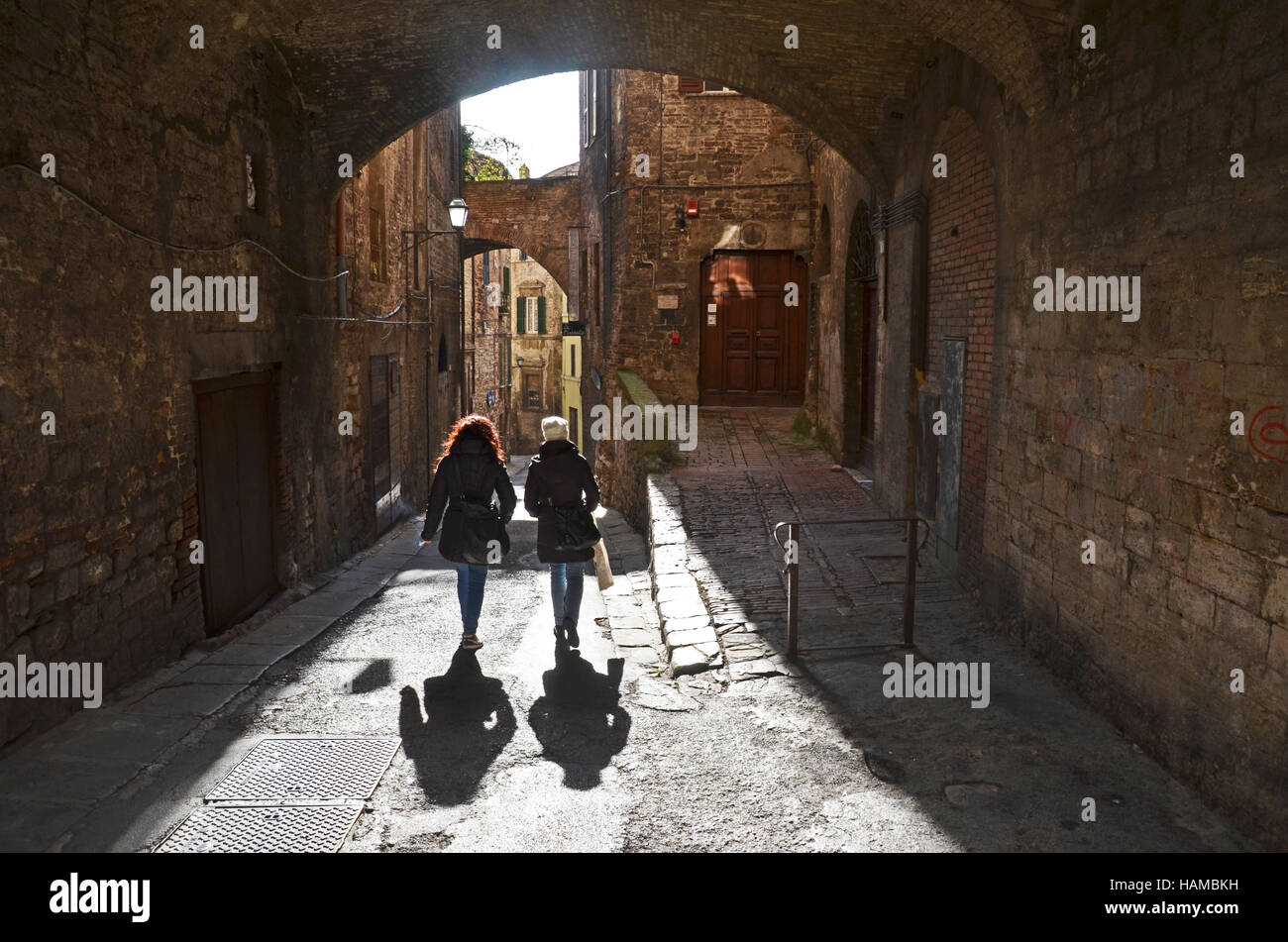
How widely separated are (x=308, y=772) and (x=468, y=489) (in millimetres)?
2473

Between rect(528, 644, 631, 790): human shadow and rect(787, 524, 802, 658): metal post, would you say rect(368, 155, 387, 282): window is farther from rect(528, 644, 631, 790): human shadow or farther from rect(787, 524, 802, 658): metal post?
rect(787, 524, 802, 658): metal post

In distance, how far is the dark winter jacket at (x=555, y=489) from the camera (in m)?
6.95

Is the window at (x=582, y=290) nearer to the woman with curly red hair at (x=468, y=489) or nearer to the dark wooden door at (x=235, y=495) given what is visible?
the dark wooden door at (x=235, y=495)

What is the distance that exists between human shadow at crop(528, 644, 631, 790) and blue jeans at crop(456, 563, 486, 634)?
62 cm

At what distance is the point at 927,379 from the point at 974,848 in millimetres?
5811

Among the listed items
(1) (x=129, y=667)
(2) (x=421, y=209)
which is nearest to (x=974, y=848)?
(1) (x=129, y=667)

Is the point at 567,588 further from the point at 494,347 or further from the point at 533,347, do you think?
the point at 533,347

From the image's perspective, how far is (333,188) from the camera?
10.2 m

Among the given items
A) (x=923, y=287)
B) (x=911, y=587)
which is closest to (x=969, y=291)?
(x=923, y=287)

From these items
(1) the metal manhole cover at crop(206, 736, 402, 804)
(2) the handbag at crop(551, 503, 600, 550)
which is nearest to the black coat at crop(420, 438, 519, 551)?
(2) the handbag at crop(551, 503, 600, 550)

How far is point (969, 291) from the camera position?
26.2 feet

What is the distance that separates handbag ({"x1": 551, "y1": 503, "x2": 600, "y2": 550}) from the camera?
22.7ft

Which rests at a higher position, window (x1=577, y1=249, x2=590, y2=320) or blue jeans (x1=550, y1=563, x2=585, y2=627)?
window (x1=577, y1=249, x2=590, y2=320)

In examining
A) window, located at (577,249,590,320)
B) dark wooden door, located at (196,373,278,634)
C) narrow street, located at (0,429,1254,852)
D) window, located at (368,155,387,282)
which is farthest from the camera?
window, located at (577,249,590,320)
